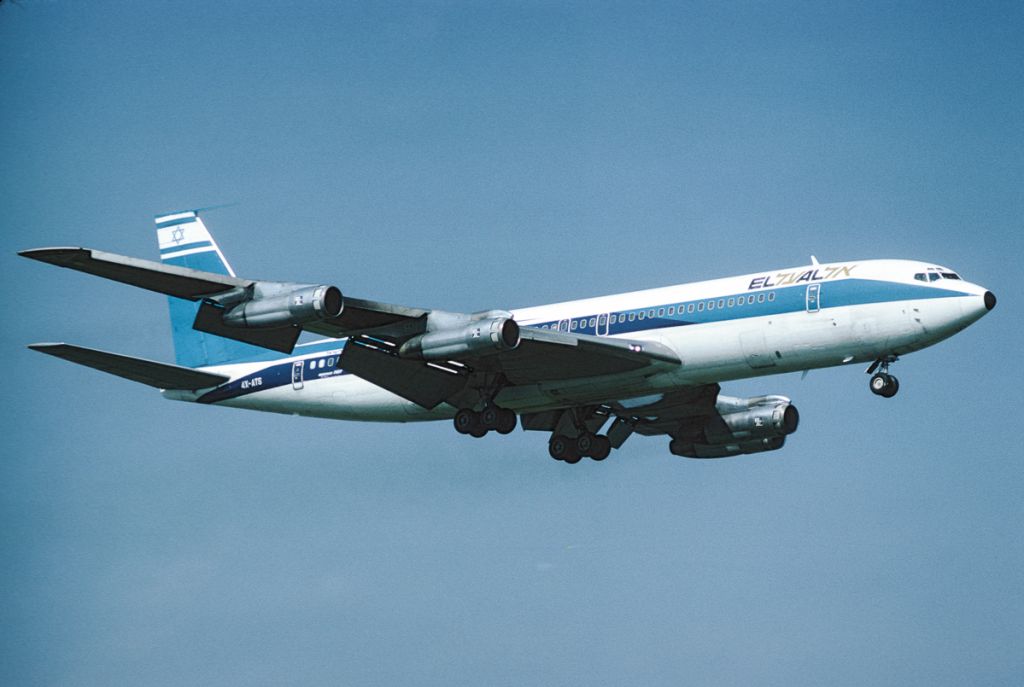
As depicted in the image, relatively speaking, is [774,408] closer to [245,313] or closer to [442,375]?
[442,375]

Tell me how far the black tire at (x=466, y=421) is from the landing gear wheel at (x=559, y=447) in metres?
6.43

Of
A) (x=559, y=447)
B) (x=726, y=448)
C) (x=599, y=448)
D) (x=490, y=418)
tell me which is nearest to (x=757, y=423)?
(x=726, y=448)

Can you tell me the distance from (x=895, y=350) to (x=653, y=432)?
14391mm

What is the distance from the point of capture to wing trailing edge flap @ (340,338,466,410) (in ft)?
182

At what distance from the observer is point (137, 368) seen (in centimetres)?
5806

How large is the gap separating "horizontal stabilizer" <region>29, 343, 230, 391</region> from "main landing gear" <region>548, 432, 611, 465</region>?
1359 cm

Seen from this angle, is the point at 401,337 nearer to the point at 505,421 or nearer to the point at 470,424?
the point at 470,424

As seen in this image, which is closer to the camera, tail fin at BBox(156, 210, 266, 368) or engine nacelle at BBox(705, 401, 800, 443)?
engine nacelle at BBox(705, 401, 800, 443)

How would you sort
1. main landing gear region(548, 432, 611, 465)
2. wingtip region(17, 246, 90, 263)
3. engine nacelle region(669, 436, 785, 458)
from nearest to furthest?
wingtip region(17, 246, 90, 263) < main landing gear region(548, 432, 611, 465) < engine nacelle region(669, 436, 785, 458)

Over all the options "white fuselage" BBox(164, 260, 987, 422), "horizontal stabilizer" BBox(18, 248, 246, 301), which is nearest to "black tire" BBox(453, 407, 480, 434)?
"white fuselage" BBox(164, 260, 987, 422)

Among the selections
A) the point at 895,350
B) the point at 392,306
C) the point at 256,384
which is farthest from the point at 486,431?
the point at 895,350

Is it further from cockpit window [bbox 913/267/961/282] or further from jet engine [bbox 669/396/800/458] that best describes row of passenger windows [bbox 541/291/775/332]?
jet engine [bbox 669/396/800/458]

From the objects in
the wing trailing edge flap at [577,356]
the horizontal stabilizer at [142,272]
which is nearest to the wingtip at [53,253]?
the horizontal stabilizer at [142,272]

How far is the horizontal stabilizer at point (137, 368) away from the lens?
53.5 m
